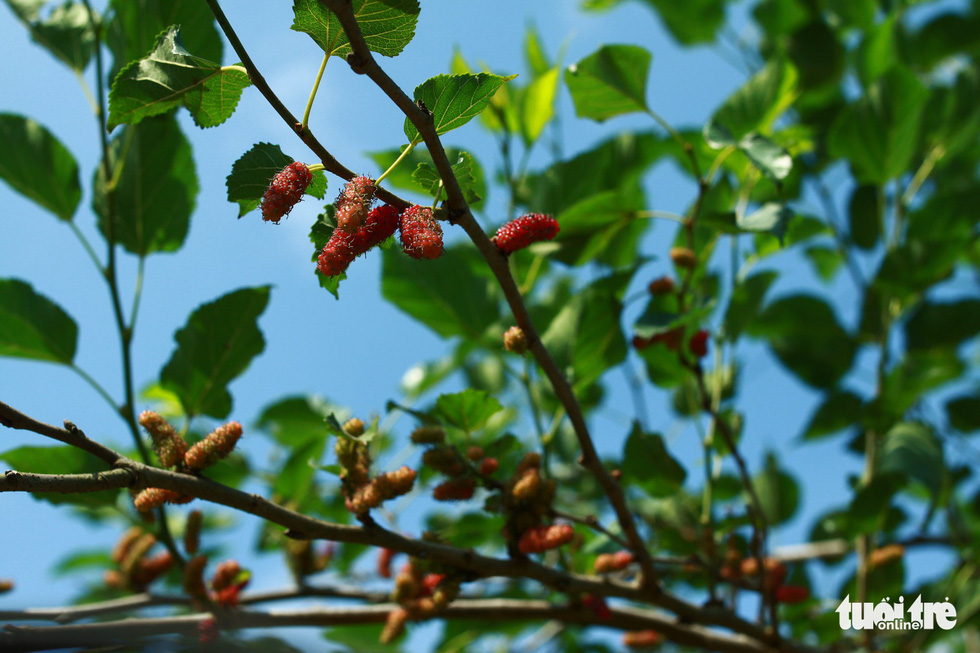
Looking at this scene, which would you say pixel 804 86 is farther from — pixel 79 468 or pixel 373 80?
pixel 79 468

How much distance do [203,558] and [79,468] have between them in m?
0.23

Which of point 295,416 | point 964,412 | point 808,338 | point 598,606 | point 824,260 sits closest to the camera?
point 598,606

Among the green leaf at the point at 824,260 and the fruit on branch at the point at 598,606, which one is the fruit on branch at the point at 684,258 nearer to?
the fruit on branch at the point at 598,606

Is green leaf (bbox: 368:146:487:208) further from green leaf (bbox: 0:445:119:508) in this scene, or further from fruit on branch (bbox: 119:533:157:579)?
fruit on branch (bbox: 119:533:157:579)

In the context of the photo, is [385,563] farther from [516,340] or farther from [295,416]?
[516,340]

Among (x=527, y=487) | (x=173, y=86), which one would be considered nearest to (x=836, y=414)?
(x=527, y=487)

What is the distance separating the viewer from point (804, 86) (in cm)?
202

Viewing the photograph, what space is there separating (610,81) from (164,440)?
34.2 inches

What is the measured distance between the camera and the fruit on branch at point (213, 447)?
0.72 meters

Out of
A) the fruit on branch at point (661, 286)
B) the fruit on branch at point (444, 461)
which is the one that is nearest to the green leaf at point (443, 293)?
the fruit on branch at point (661, 286)

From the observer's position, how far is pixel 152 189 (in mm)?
1196


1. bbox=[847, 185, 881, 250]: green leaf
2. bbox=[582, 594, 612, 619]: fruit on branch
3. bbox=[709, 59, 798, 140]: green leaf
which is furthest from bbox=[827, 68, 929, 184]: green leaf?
bbox=[582, 594, 612, 619]: fruit on branch

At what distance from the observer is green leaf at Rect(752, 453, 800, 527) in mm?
1886

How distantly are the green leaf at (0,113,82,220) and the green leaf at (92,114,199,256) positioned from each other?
0.21 feet
